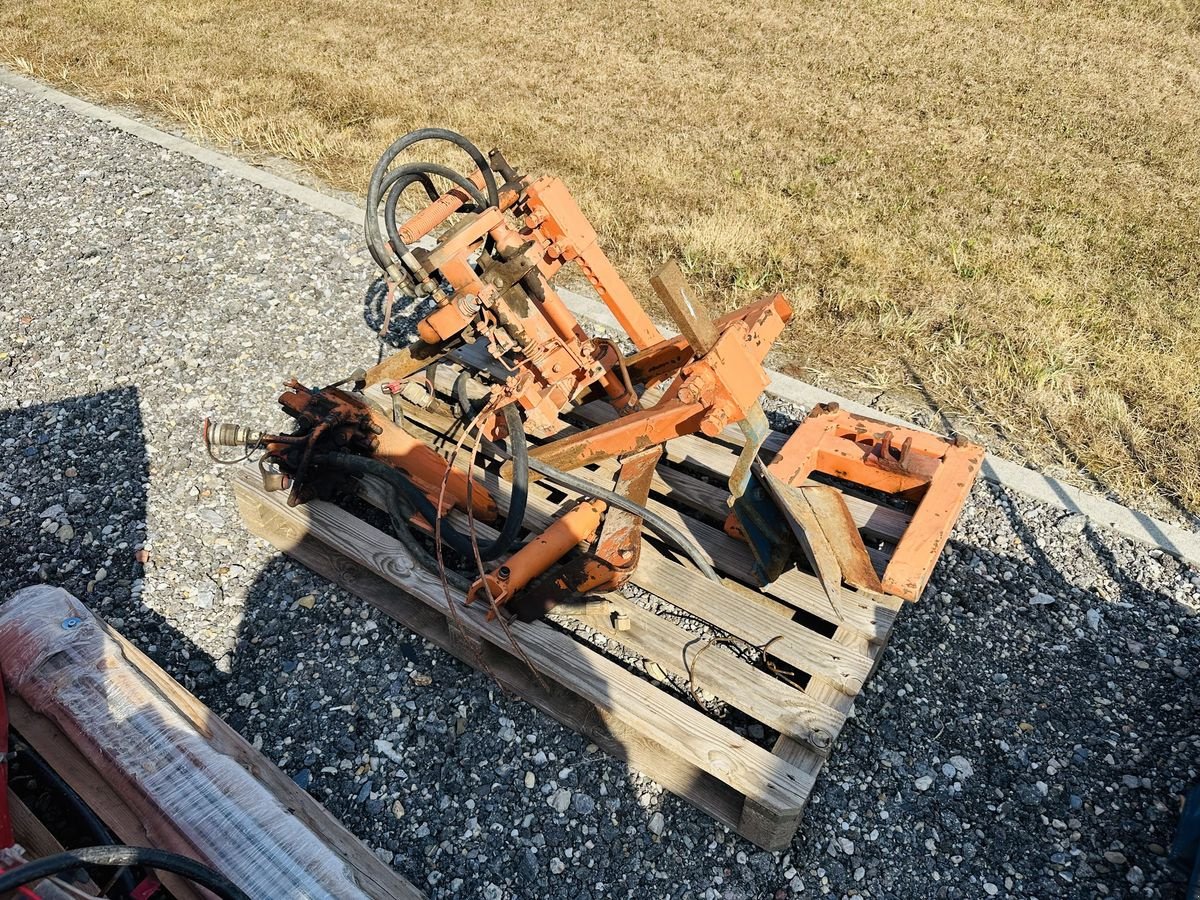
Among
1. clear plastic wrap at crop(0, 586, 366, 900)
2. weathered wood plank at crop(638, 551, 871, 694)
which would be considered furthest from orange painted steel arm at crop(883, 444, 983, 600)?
clear plastic wrap at crop(0, 586, 366, 900)

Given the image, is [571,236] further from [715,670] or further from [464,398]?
[715,670]

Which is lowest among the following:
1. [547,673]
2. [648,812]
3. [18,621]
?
[648,812]

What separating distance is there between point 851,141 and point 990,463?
4.33 meters

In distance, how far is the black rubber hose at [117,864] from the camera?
5.33 ft

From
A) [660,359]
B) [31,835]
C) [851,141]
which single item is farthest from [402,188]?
[851,141]

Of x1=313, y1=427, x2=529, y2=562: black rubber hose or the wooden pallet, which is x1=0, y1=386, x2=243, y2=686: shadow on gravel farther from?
x1=313, y1=427, x2=529, y2=562: black rubber hose

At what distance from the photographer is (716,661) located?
2.95 meters

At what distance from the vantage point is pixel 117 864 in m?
1.78

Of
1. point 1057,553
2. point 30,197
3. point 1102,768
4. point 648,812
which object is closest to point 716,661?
point 648,812

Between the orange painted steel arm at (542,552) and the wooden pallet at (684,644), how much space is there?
0.16m

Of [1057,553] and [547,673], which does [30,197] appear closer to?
[547,673]

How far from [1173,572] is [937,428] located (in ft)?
4.04

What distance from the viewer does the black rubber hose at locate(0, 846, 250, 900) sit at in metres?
1.63

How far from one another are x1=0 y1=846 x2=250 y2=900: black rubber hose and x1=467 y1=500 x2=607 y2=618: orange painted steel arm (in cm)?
121
